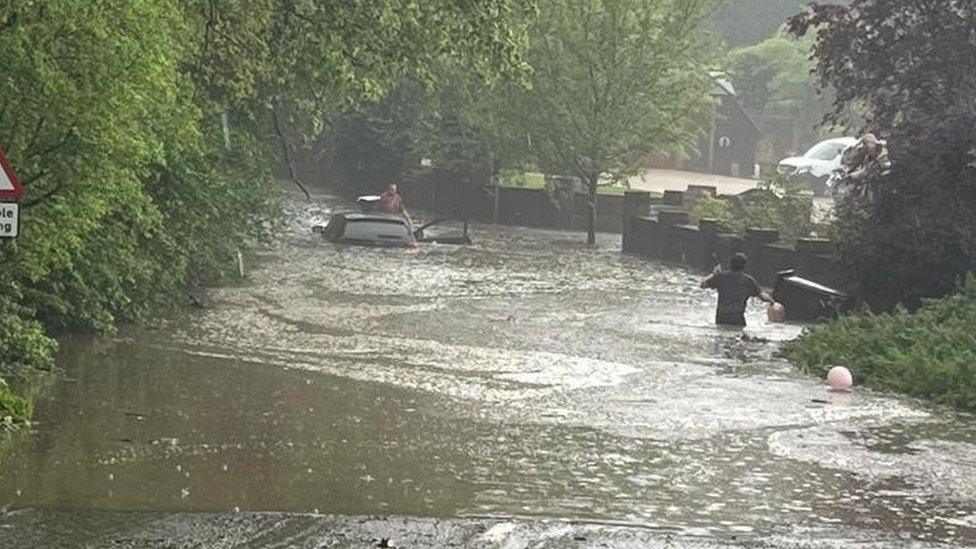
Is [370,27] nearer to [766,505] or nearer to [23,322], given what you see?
[23,322]

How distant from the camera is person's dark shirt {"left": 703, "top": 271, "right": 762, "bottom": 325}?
25.3 metres

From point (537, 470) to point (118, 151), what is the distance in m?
5.45

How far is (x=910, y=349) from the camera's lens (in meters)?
20.0

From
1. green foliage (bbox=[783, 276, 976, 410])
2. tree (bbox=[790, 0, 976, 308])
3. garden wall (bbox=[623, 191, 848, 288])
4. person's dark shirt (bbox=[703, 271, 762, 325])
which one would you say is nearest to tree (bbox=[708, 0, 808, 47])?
garden wall (bbox=[623, 191, 848, 288])

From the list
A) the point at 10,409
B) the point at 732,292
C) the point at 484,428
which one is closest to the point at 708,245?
the point at 732,292

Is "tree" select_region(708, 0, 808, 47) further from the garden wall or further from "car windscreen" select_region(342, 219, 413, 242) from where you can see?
"car windscreen" select_region(342, 219, 413, 242)

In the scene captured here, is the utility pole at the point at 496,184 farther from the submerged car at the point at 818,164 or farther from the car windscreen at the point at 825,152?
the car windscreen at the point at 825,152

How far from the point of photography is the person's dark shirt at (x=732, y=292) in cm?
2530

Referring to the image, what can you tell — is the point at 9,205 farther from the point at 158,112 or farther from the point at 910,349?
the point at 910,349

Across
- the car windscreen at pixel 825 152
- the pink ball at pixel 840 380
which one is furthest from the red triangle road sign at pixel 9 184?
the car windscreen at pixel 825 152

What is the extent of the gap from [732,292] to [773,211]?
12310mm

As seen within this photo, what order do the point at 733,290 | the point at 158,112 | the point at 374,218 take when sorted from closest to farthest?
the point at 158,112
the point at 733,290
the point at 374,218

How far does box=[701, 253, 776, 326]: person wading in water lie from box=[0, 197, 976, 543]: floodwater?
0.38 m

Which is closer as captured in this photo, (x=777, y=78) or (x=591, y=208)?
(x=591, y=208)
